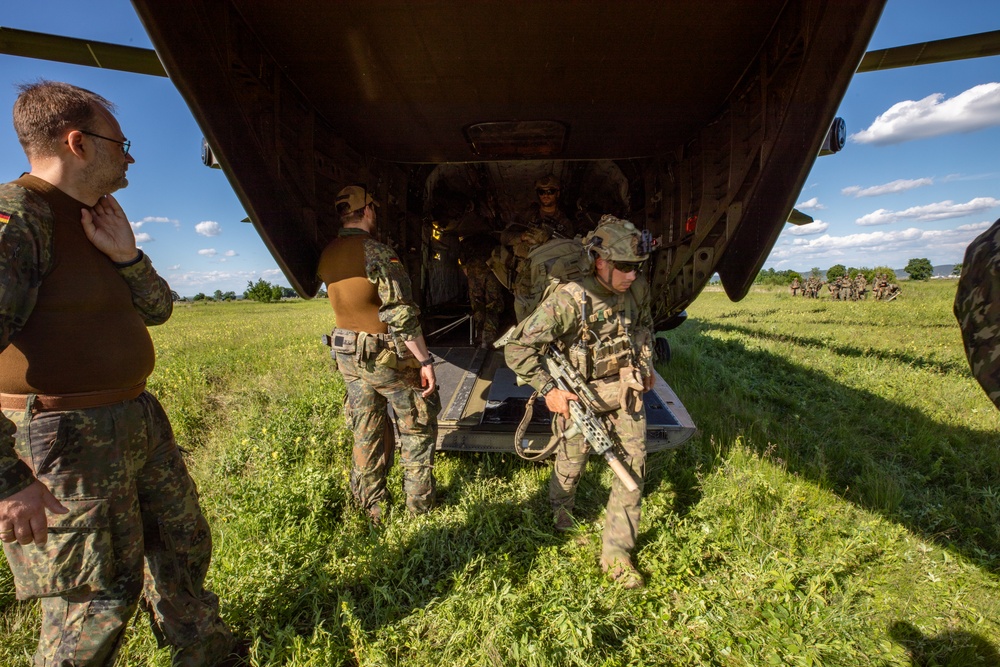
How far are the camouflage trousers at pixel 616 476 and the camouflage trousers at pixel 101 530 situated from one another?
2.01m

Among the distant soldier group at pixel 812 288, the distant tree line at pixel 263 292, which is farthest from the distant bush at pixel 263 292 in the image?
the distant soldier group at pixel 812 288

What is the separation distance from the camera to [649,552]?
2730mm

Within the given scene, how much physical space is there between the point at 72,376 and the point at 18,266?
0.38 m

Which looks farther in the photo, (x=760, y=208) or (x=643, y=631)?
(x=760, y=208)

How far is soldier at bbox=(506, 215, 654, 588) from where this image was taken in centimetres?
256

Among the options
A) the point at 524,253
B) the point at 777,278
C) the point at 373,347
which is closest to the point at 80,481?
the point at 373,347

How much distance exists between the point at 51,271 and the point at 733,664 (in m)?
3.08

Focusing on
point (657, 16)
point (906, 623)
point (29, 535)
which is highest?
point (657, 16)

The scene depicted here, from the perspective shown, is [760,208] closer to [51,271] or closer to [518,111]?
[518,111]

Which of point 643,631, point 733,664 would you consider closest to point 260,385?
point 643,631

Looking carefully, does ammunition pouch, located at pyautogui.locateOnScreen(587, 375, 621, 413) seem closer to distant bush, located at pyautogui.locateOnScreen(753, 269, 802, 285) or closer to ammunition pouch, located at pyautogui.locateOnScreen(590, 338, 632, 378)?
ammunition pouch, located at pyautogui.locateOnScreen(590, 338, 632, 378)

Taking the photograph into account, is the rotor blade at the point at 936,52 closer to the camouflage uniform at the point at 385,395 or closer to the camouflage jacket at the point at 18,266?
the camouflage uniform at the point at 385,395

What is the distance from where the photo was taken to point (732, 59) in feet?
8.54

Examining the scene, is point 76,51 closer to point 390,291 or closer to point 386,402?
point 390,291
